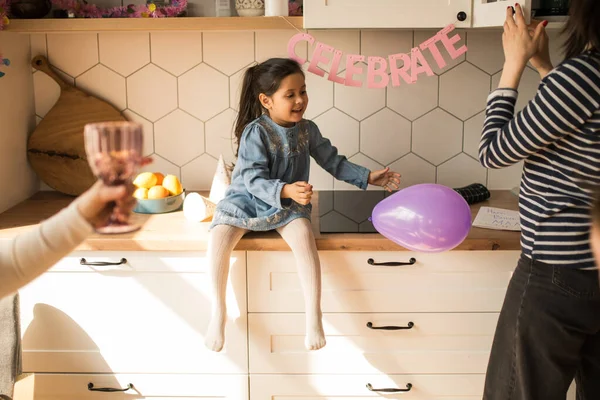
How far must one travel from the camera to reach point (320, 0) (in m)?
2.08

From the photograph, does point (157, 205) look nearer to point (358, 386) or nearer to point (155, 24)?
point (155, 24)

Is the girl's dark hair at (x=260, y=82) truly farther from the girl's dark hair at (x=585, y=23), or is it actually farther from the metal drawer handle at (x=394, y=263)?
the girl's dark hair at (x=585, y=23)

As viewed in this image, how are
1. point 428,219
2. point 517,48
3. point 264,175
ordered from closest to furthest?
point 517,48 < point 428,219 < point 264,175

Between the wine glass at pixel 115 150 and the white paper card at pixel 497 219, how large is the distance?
4.45 ft

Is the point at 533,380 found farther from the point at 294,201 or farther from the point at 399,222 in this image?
the point at 294,201

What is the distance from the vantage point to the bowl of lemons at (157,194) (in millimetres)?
2309

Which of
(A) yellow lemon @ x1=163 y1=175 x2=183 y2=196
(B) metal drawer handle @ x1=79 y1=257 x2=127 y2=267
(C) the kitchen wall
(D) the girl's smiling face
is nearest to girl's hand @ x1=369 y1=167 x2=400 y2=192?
(D) the girl's smiling face

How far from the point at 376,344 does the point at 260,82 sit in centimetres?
83

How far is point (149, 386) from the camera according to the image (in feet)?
7.20

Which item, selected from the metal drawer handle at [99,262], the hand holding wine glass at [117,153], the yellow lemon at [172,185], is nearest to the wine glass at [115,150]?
the hand holding wine glass at [117,153]

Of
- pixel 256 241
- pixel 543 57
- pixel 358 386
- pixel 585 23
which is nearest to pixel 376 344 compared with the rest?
pixel 358 386

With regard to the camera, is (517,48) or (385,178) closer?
(517,48)

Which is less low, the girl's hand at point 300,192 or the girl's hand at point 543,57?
the girl's hand at point 543,57

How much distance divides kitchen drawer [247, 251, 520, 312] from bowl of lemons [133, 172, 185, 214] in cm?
40
